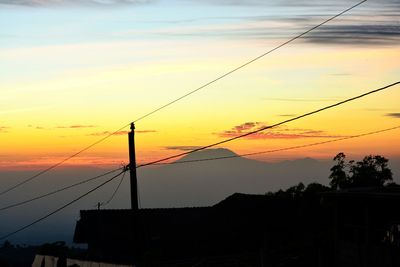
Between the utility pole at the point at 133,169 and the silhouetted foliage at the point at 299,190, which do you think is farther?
the silhouetted foliage at the point at 299,190

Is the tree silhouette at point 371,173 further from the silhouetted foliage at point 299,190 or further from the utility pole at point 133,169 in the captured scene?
the utility pole at point 133,169

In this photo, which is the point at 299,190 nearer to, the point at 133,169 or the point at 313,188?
the point at 313,188

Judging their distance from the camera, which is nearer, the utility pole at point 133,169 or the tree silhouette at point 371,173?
the utility pole at point 133,169

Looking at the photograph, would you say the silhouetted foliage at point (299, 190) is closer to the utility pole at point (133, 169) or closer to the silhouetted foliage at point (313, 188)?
the silhouetted foliage at point (313, 188)

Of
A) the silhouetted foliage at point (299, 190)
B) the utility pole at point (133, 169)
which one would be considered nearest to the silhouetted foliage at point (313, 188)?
the silhouetted foliage at point (299, 190)

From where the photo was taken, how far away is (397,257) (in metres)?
25.0

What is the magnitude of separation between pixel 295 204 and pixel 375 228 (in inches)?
819

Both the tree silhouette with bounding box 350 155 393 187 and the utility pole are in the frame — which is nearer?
the utility pole

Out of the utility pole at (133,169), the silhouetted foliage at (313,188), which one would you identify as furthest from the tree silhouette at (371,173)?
the utility pole at (133,169)

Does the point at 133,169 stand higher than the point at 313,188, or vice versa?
the point at 313,188

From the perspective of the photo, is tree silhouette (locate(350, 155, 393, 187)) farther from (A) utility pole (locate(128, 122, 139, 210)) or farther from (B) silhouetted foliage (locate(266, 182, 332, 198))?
(A) utility pole (locate(128, 122, 139, 210))

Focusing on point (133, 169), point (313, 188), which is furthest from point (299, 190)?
point (133, 169)

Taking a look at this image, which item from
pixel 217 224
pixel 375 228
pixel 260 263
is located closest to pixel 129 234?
pixel 217 224

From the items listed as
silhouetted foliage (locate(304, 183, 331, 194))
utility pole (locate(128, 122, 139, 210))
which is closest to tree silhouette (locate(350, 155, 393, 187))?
silhouetted foliage (locate(304, 183, 331, 194))
